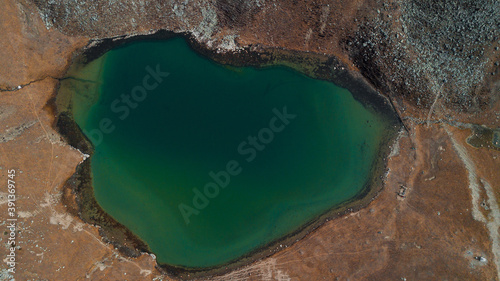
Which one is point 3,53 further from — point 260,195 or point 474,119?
point 474,119

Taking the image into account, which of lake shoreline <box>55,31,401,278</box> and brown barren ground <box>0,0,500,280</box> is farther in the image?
lake shoreline <box>55,31,401,278</box>

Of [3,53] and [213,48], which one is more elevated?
[213,48]

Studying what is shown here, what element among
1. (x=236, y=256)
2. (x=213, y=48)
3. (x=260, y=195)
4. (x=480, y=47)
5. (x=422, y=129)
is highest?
(x=480, y=47)

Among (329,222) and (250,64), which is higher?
(250,64)

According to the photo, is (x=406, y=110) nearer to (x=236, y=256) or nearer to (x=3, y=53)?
(x=236, y=256)

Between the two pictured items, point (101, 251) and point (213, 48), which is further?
point (213, 48)

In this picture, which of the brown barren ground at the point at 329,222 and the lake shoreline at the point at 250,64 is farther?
the lake shoreline at the point at 250,64

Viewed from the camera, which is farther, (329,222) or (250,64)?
(250,64)

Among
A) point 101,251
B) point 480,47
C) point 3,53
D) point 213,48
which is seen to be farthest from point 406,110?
point 3,53
